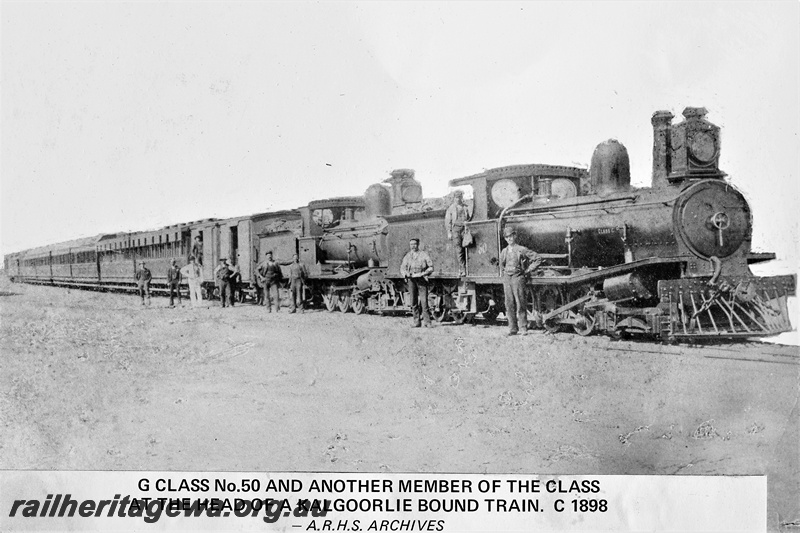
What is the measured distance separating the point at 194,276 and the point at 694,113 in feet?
32.5

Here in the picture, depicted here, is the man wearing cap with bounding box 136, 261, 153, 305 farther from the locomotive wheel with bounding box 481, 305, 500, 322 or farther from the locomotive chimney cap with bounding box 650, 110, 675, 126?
the locomotive chimney cap with bounding box 650, 110, 675, 126

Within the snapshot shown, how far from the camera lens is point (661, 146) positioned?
25.7 ft

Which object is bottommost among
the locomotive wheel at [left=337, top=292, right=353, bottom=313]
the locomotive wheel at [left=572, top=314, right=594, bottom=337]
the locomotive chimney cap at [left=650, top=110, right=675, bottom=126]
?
the locomotive wheel at [left=572, top=314, right=594, bottom=337]

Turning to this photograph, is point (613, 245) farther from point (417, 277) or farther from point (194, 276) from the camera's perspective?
point (194, 276)

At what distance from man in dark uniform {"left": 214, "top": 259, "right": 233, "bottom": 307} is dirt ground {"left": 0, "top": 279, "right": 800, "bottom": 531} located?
358 centimetres

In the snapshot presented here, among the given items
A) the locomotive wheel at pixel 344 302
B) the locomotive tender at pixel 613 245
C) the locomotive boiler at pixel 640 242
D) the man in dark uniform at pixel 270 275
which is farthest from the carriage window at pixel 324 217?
the locomotive boiler at pixel 640 242

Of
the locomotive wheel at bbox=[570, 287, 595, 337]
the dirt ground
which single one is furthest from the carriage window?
the locomotive wheel at bbox=[570, 287, 595, 337]

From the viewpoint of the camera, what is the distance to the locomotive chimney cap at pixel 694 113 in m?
7.73

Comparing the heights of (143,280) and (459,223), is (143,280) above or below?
below

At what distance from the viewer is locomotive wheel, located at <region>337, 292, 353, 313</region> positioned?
12815mm

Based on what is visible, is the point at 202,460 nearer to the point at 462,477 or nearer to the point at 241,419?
the point at 241,419

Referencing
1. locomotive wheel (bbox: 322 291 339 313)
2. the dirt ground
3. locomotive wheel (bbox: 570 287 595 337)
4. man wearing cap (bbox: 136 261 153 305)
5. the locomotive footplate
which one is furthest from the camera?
locomotive wheel (bbox: 322 291 339 313)

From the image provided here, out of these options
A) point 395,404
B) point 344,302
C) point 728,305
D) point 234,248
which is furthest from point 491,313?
point 234,248

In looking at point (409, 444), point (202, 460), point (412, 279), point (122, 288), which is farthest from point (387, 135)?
point (122, 288)
